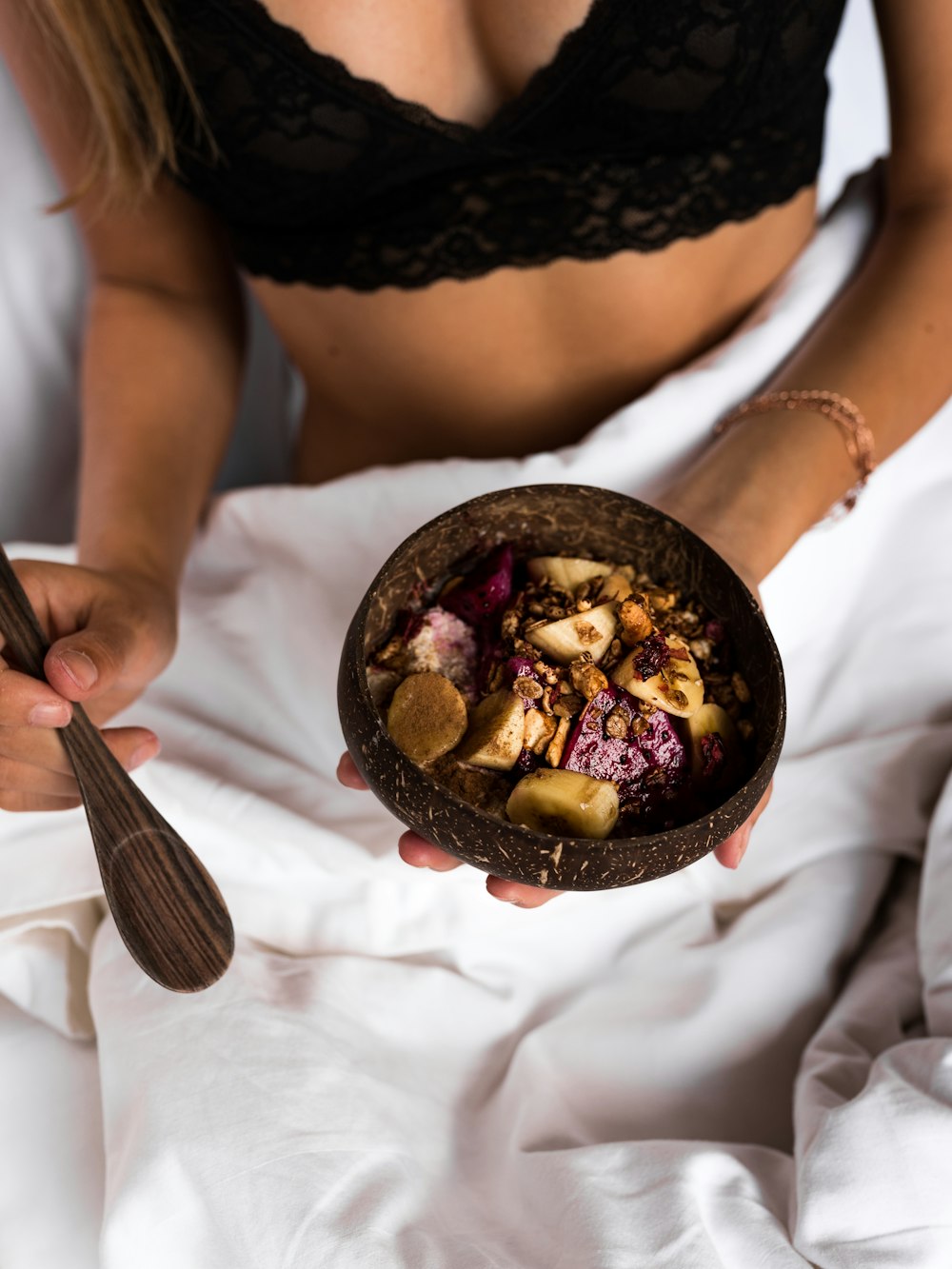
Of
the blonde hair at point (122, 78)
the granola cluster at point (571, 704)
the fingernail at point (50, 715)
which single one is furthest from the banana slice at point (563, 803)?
the blonde hair at point (122, 78)

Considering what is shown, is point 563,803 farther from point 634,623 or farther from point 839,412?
point 839,412

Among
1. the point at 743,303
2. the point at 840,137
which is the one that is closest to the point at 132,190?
the point at 743,303

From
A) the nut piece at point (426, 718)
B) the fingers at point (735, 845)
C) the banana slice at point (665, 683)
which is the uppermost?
the banana slice at point (665, 683)

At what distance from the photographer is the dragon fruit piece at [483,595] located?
498 mm

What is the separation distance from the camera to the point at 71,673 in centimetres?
50

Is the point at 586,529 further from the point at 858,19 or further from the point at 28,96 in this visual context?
the point at 858,19

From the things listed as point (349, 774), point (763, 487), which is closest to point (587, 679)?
point (349, 774)

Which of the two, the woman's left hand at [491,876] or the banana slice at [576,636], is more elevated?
the banana slice at [576,636]

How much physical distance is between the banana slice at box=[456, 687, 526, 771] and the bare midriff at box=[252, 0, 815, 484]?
1.22 feet

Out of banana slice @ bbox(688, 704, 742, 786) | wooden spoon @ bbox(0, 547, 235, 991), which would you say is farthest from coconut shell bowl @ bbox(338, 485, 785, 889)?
wooden spoon @ bbox(0, 547, 235, 991)

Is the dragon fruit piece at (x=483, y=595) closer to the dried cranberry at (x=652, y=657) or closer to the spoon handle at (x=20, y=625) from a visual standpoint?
the dried cranberry at (x=652, y=657)

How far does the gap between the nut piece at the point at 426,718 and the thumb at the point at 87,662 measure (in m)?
0.16

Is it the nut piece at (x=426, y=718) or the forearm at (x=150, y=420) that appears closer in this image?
the nut piece at (x=426, y=718)

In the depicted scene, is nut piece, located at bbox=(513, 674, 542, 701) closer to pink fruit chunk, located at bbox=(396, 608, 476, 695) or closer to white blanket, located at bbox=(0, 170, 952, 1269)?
pink fruit chunk, located at bbox=(396, 608, 476, 695)
